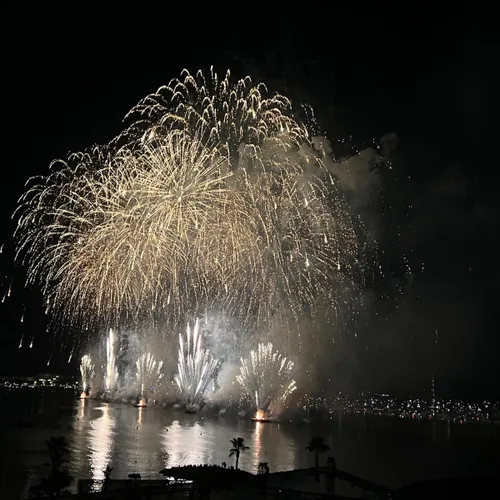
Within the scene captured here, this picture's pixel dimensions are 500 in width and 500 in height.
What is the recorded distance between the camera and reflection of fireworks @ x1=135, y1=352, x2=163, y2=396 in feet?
370

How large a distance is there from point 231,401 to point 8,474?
7236 centimetres

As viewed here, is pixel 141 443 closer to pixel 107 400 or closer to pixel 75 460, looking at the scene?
pixel 75 460

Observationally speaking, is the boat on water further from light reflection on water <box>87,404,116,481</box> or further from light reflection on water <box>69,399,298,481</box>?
light reflection on water <box>87,404,116,481</box>

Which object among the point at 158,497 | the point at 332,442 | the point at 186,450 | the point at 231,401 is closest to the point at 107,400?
the point at 231,401

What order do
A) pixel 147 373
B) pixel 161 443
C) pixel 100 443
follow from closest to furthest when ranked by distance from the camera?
pixel 100 443, pixel 161 443, pixel 147 373

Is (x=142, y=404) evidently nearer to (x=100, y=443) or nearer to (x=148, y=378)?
(x=148, y=378)

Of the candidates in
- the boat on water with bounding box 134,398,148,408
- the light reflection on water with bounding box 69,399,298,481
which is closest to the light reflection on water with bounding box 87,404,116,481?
the light reflection on water with bounding box 69,399,298,481

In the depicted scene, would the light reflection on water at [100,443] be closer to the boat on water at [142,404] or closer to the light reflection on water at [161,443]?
the light reflection on water at [161,443]

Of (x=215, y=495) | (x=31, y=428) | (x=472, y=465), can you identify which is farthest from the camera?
(x=31, y=428)

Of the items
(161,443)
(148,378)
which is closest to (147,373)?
(148,378)

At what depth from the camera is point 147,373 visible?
12794 cm

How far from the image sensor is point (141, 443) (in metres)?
72.9

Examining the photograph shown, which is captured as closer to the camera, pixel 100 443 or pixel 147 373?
pixel 100 443

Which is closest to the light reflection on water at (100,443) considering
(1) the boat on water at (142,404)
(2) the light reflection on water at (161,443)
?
(2) the light reflection on water at (161,443)
